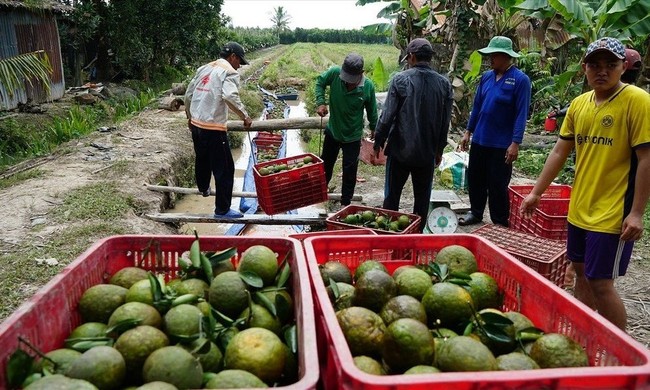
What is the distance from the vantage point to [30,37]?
524 inches

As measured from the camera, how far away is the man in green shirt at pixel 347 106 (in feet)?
18.5

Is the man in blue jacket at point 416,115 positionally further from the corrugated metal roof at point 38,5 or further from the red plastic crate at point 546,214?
the corrugated metal roof at point 38,5

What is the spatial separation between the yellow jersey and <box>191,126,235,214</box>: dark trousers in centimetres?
372

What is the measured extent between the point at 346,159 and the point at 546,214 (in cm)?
243

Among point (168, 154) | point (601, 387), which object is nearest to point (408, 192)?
point (168, 154)

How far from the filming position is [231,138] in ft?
41.9

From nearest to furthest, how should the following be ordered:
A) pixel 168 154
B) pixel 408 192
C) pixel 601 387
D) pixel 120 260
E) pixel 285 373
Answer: pixel 601 387
pixel 285 373
pixel 120 260
pixel 408 192
pixel 168 154

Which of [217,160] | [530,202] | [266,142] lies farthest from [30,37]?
[530,202]

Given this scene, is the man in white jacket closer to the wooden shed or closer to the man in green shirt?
the man in green shirt

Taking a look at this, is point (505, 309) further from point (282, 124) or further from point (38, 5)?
point (38, 5)

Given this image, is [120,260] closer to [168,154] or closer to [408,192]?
[408,192]

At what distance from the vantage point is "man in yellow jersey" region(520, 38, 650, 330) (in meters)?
2.69

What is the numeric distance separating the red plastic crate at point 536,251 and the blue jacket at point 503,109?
4.44 ft

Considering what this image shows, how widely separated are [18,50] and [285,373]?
14.0 meters
